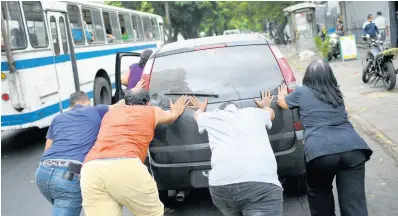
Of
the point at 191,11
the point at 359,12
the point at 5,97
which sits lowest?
the point at 5,97

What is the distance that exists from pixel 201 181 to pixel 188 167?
0.17 m

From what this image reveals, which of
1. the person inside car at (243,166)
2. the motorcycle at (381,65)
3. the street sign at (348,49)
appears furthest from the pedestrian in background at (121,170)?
the street sign at (348,49)

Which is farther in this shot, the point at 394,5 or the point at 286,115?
the point at 394,5

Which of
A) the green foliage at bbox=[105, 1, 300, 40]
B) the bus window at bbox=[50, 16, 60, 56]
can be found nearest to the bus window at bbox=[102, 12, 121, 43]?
the bus window at bbox=[50, 16, 60, 56]

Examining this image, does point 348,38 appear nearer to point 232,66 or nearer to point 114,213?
point 232,66

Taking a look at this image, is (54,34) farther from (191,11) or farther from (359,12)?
(191,11)

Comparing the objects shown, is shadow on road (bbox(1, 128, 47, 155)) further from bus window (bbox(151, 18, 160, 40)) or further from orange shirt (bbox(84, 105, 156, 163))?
bus window (bbox(151, 18, 160, 40))

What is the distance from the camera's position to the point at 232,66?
4.38 metres

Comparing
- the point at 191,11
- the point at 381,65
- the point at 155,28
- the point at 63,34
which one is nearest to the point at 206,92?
the point at 63,34

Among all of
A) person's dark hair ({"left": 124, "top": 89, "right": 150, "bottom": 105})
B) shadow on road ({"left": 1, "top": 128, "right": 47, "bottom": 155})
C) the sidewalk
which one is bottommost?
the sidewalk

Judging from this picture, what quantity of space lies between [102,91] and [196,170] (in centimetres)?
771

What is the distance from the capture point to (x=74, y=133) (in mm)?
3713

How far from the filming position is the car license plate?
409 cm

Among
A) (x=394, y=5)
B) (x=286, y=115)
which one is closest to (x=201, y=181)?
(x=286, y=115)
